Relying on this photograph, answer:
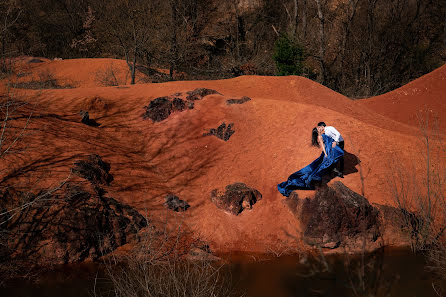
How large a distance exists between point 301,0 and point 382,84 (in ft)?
38.0

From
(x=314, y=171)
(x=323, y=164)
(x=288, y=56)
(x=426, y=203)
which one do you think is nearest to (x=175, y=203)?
(x=314, y=171)

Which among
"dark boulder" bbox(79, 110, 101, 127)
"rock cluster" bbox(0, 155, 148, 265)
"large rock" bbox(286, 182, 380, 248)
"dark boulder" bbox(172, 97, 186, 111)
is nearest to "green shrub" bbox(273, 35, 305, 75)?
"dark boulder" bbox(172, 97, 186, 111)

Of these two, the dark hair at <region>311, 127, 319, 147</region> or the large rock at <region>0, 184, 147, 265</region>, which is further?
the dark hair at <region>311, 127, 319, 147</region>

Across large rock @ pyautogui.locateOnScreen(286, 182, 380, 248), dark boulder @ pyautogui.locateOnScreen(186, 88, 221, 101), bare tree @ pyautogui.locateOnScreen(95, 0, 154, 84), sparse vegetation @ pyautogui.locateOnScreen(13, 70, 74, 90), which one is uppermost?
bare tree @ pyautogui.locateOnScreen(95, 0, 154, 84)

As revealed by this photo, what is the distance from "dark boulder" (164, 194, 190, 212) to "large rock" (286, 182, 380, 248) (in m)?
2.72

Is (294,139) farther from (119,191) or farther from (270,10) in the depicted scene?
(270,10)

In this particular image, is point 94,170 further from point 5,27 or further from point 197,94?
point 197,94

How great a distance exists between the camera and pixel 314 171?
6.98m

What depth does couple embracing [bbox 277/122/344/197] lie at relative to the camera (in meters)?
6.81

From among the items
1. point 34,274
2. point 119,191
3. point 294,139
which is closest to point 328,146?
point 294,139

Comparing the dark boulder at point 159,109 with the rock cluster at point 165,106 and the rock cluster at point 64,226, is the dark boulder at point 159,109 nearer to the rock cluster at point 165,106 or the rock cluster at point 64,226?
the rock cluster at point 165,106

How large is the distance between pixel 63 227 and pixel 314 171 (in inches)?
209

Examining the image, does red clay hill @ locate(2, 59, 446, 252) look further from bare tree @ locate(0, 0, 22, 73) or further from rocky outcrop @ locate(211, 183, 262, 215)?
bare tree @ locate(0, 0, 22, 73)

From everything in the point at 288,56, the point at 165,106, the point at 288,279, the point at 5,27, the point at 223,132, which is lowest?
the point at 288,279
